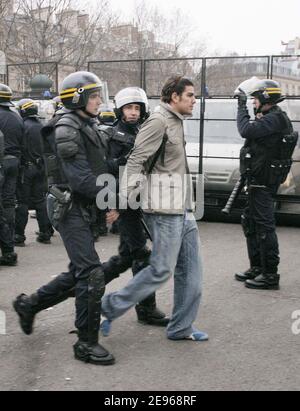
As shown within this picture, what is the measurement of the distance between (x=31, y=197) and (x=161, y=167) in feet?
15.3

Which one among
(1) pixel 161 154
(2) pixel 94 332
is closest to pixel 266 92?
(1) pixel 161 154

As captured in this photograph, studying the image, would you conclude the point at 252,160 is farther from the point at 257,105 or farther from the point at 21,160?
the point at 21,160

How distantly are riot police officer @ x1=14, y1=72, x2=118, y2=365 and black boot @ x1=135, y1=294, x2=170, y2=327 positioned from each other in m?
0.89

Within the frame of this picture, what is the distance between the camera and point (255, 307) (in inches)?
220

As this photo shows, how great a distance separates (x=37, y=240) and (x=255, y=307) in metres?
4.22

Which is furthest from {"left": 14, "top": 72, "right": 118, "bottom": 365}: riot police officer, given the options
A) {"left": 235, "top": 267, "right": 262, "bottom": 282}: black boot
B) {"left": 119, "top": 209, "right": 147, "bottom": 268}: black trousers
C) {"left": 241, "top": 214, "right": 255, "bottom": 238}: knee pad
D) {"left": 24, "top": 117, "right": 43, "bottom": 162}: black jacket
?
{"left": 24, "top": 117, "right": 43, "bottom": 162}: black jacket

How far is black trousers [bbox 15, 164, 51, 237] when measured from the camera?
28.0 ft

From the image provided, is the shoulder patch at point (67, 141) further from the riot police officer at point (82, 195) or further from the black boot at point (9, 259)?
the black boot at point (9, 259)

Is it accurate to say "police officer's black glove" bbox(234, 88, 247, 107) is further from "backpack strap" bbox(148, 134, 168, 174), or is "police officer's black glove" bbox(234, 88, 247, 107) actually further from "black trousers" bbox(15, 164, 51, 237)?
"black trousers" bbox(15, 164, 51, 237)

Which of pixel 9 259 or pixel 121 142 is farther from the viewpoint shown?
pixel 9 259

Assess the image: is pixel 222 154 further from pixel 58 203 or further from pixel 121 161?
pixel 58 203

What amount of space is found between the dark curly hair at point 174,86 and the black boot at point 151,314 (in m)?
1.63

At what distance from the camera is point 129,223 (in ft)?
15.6
